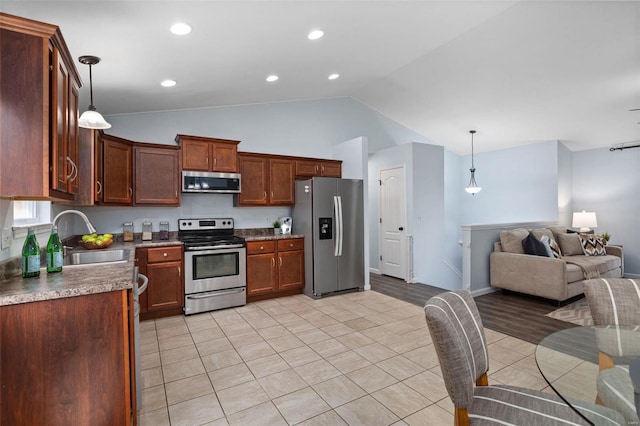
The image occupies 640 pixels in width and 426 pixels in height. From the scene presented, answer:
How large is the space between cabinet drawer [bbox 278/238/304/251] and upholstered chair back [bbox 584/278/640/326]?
3.55 m

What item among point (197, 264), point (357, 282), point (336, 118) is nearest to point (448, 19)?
point (336, 118)

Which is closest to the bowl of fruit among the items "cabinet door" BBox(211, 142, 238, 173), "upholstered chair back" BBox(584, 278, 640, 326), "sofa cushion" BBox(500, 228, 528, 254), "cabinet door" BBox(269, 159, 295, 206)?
"cabinet door" BBox(211, 142, 238, 173)

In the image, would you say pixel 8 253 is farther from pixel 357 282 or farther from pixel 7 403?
pixel 357 282

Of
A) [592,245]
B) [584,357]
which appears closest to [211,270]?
[584,357]

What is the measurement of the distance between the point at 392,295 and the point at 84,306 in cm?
407

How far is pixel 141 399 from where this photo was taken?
224 centimetres

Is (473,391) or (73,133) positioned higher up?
(73,133)

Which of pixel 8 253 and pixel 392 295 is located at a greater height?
pixel 8 253

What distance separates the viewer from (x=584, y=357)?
4.98ft

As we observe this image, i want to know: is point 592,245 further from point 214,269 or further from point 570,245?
point 214,269

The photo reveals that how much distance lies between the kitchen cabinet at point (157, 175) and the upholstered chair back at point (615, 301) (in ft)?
14.0

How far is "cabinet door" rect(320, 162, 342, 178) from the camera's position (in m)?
5.39

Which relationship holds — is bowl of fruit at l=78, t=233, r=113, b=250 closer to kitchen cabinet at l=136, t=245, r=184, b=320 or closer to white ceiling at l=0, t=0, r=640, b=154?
kitchen cabinet at l=136, t=245, r=184, b=320

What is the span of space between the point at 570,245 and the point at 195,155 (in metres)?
6.07
